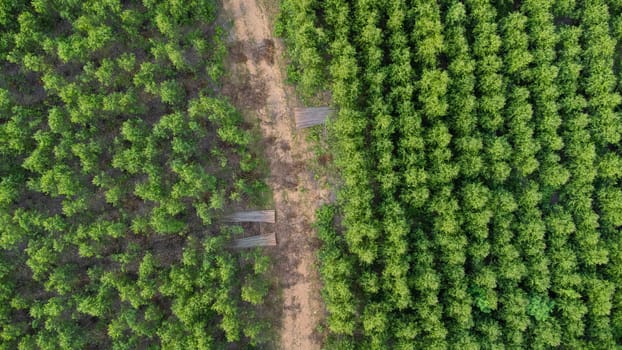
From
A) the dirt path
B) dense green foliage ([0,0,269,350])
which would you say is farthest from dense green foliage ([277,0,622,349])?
dense green foliage ([0,0,269,350])

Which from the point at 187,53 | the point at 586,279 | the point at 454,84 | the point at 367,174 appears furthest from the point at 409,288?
the point at 187,53

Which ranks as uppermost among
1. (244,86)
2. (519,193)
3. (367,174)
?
(244,86)

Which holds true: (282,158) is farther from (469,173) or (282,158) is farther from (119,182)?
(469,173)

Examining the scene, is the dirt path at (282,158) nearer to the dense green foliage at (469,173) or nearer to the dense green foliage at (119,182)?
the dense green foliage at (119,182)

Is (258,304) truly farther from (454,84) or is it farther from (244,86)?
(454,84)

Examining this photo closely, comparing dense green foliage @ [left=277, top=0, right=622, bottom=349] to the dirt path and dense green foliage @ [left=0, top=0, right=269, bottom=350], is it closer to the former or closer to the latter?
the dirt path

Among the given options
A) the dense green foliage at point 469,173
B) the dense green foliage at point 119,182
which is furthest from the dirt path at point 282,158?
the dense green foliage at point 469,173
